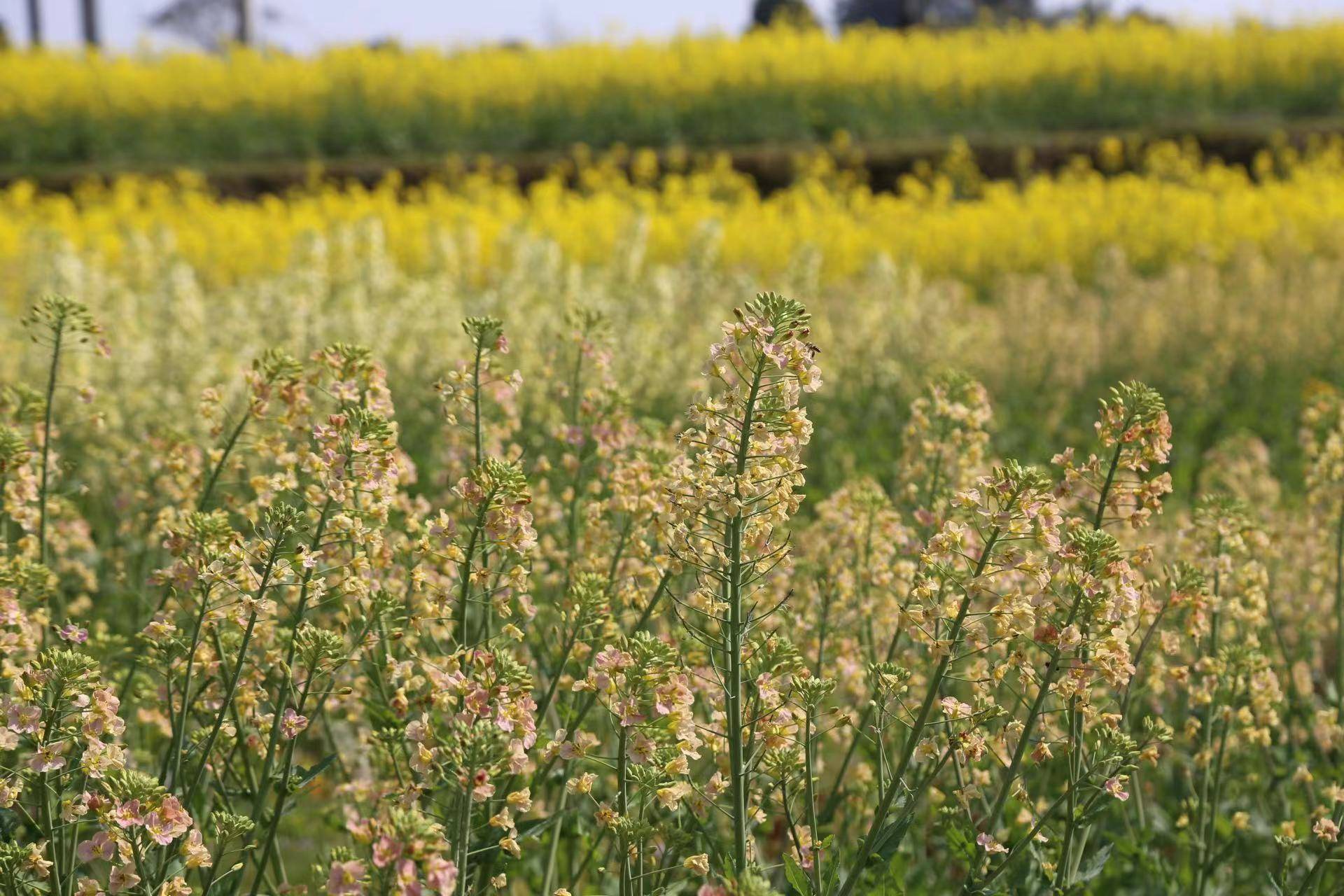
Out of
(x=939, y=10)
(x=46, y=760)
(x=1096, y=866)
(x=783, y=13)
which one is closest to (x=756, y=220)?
(x=1096, y=866)

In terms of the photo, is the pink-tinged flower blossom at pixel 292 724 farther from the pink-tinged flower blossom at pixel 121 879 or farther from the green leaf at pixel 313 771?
the pink-tinged flower blossom at pixel 121 879

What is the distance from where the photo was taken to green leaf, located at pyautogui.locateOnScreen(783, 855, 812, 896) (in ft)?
6.32

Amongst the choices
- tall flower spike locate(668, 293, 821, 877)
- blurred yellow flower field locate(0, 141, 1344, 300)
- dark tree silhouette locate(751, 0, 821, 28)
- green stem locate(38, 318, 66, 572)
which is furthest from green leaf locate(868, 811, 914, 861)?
dark tree silhouette locate(751, 0, 821, 28)

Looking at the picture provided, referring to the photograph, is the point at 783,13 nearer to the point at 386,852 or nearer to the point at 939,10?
the point at 939,10

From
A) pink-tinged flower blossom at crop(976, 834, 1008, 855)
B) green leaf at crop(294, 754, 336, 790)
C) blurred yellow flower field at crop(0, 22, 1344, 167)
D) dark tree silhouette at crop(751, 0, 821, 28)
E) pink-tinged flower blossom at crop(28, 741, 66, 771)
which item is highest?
dark tree silhouette at crop(751, 0, 821, 28)

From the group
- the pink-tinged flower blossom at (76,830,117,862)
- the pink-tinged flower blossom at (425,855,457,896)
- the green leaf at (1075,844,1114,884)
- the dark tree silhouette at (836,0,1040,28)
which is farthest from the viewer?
the dark tree silhouette at (836,0,1040,28)

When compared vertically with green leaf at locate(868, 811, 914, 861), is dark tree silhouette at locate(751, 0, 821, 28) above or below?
above

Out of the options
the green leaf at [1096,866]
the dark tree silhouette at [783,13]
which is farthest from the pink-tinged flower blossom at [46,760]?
the dark tree silhouette at [783,13]

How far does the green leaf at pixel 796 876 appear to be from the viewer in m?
1.92

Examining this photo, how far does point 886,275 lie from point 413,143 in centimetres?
1153

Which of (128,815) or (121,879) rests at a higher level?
(128,815)

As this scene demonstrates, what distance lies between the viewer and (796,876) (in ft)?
6.38

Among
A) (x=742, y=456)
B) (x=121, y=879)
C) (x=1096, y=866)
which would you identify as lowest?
(x=1096, y=866)

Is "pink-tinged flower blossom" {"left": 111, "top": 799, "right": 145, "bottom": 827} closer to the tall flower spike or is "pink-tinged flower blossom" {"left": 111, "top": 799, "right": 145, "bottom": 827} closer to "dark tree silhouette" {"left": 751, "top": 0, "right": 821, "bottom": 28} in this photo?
the tall flower spike
